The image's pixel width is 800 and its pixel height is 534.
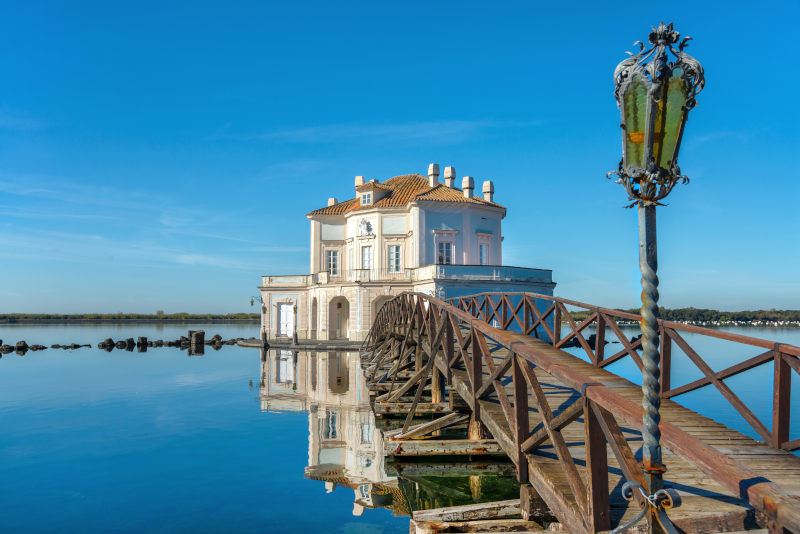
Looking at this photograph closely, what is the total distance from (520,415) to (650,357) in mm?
2759

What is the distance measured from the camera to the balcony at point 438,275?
104 ft

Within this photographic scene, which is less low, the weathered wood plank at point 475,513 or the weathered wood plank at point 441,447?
the weathered wood plank at point 475,513

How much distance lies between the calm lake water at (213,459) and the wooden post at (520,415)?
2.84 metres

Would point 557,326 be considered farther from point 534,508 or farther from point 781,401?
point 534,508

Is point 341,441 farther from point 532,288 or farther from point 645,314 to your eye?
point 532,288

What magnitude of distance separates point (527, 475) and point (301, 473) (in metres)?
5.84

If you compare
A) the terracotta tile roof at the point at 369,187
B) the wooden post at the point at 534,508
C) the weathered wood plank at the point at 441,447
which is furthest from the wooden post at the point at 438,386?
the terracotta tile roof at the point at 369,187

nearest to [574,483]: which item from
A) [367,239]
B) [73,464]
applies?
[73,464]

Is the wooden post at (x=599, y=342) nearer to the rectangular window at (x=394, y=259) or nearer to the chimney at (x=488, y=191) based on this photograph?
the rectangular window at (x=394, y=259)

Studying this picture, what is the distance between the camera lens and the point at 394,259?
36.0m

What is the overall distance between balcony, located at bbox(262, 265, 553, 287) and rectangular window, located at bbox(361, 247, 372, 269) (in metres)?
0.97

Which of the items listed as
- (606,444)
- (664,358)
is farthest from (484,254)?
(606,444)

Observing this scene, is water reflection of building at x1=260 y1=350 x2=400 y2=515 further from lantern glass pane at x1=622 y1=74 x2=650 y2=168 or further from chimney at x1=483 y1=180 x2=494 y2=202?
chimney at x1=483 y1=180 x2=494 y2=202

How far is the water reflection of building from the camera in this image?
8.95 metres
